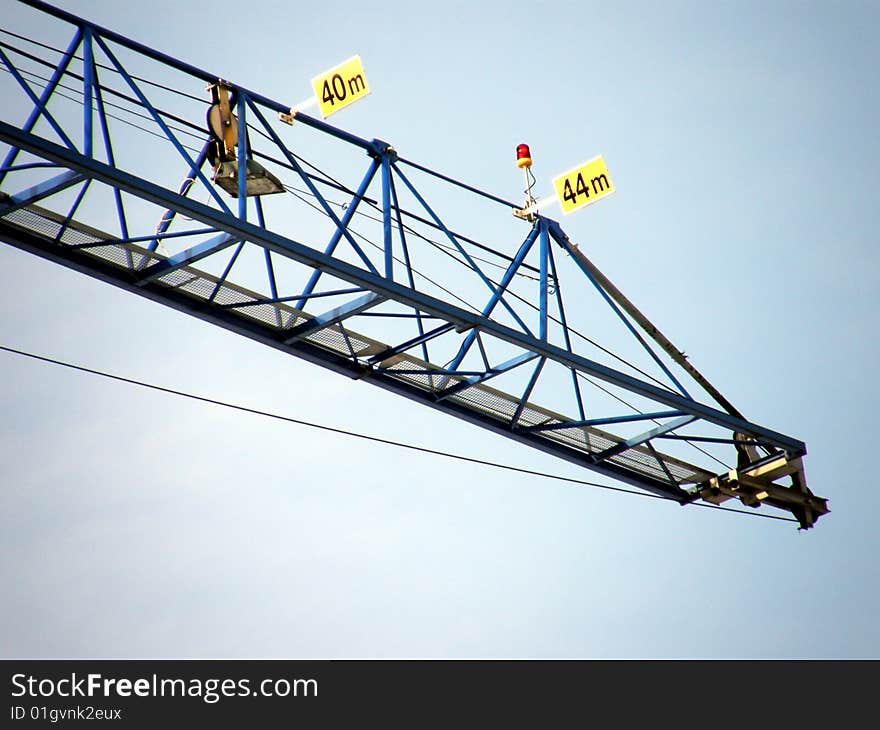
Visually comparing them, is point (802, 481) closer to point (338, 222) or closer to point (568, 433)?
point (568, 433)

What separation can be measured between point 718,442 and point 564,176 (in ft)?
17.2

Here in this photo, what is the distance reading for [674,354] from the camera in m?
25.1

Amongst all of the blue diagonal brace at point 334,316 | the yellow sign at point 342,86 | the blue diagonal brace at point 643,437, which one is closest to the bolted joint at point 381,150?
the yellow sign at point 342,86

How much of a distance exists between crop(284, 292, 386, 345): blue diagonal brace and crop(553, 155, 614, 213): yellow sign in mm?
3663

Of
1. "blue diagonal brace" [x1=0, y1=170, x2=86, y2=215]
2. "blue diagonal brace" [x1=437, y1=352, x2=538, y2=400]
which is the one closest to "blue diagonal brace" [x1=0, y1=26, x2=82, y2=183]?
"blue diagonal brace" [x1=0, y1=170, x2=86, y2=215]

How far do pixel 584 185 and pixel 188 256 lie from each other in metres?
6.09

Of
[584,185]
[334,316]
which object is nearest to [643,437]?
[584,185]

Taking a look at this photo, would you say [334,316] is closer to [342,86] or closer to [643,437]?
[342,86]

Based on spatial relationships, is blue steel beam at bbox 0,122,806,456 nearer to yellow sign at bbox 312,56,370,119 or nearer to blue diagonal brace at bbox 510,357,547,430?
blue diagonal brace at bbox 510,357,547,430

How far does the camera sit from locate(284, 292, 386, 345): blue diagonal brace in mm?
20906

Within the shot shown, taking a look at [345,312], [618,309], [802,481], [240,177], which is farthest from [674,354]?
[240,177]

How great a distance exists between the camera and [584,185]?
22.6 meters

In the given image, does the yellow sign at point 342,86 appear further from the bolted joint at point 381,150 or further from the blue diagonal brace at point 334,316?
the blue diagonal brace at point 334,316

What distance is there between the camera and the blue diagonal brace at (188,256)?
1977 centimetres
